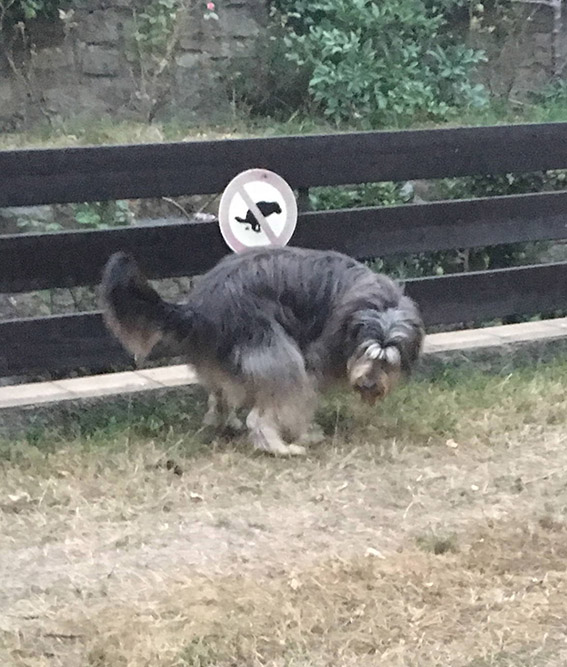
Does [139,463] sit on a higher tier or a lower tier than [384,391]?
lower

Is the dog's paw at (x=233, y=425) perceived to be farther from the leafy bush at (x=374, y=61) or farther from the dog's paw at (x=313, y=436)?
the leafy bush at (x=374, y=61)

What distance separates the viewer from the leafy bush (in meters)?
7.24

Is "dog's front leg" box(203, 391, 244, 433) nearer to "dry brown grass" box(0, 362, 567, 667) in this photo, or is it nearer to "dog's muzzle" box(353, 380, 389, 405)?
"dry brown grass" box(0, 362, 567, 667)

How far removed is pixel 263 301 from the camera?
13.0 ft

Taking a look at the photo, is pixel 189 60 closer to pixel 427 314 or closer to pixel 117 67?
pixel 117 67

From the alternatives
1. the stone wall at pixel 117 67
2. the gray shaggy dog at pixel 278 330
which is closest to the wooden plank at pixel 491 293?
the gray shaggy dog at pixel 278 330

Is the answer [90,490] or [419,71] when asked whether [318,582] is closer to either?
[90,490]

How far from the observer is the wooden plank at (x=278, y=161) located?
4145mm

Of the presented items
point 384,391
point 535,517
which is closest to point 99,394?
point 384,391

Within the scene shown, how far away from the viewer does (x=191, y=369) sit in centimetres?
418

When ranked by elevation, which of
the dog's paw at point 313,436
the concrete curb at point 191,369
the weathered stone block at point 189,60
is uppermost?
the weathered stone block at point 189,60

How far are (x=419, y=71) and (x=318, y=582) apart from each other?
5.51m

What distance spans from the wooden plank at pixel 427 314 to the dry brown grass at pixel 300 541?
0.93 ft

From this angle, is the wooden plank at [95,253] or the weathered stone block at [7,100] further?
the weathered stone block at [7,100]
